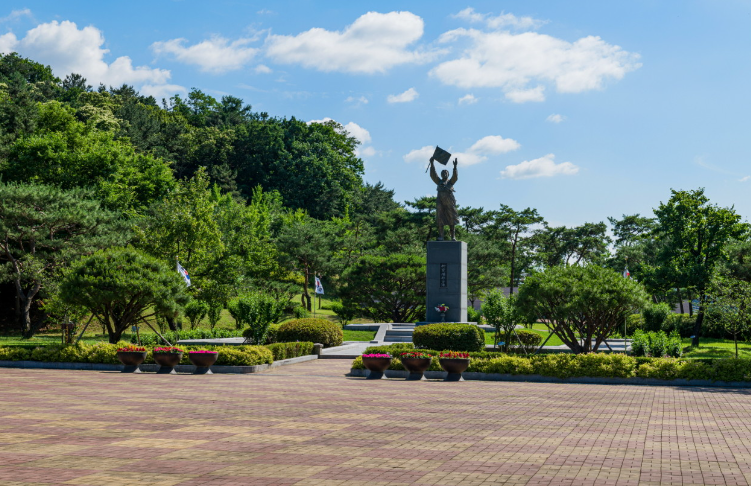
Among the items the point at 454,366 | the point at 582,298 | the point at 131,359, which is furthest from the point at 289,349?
the point at 582,298

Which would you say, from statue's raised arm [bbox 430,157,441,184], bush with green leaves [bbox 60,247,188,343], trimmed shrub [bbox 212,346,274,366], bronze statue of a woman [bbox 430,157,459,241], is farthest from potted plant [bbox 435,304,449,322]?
bush with green leaves [bbox 60,247,188,343]

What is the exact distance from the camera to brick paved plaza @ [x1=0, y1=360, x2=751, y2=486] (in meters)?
7.43

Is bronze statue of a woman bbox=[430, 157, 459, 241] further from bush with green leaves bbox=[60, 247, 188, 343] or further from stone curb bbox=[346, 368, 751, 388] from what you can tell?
stone curb bbox=[346, 368, 751, 388]

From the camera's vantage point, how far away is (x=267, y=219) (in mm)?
62938

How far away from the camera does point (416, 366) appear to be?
66.9ft

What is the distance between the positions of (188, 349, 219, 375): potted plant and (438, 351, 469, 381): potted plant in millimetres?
7197

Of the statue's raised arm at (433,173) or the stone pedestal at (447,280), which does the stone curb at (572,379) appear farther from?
the statue's raised arm at (433,173)

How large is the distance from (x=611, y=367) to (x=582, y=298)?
3.05 m

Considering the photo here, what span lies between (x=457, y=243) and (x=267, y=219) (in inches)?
Result: 1210

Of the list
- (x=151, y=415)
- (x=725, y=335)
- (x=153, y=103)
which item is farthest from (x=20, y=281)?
(x=153, y=103)

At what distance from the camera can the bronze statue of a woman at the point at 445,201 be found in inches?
1465

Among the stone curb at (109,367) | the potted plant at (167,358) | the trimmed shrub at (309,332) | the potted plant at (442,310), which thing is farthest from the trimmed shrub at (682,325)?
the potted plant at (167,358)

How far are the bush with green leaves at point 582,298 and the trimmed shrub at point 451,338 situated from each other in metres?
2.44

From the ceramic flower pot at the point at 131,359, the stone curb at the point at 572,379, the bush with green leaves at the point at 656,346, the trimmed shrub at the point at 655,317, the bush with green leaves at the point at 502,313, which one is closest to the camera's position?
the stone curb at the point at 572,379
